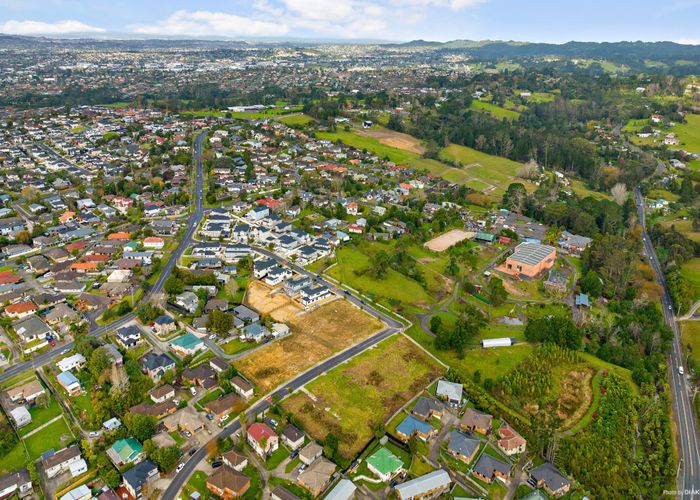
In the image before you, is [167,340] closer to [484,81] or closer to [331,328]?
[331,328]

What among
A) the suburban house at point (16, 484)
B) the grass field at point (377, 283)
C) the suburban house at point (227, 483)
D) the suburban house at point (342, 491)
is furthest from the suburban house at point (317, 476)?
the grass field at point (377, 283)

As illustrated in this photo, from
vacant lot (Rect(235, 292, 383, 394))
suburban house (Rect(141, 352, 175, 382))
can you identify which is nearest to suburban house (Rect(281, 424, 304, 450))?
vacant lot (Rect(235, 292, 383, 394))

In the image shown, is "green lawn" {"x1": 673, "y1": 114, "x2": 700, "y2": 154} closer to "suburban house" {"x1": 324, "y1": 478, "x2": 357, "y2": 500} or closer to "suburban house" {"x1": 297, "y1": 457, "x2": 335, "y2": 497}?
"suburban house" {"x1": 324, "y1": 478, "x2": 357, "y2": 500}

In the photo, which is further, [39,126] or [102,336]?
[39,126]

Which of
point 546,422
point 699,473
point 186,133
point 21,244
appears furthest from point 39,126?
point 699,473

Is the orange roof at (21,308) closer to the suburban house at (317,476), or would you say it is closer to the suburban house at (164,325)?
the suburban house at (164,325)
